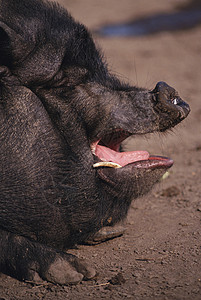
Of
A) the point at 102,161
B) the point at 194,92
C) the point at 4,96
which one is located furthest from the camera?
the point at 194,92

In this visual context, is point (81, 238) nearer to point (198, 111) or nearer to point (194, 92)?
point (198, 111)

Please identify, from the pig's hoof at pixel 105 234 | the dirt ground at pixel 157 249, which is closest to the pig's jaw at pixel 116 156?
the dirt ground at pixel 157 249

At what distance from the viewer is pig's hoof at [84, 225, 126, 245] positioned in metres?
3.18

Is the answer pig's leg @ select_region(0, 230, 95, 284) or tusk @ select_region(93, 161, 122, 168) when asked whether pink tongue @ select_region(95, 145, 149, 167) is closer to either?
tusk @ select_region(93, 161, 122, 168)

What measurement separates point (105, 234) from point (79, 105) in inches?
37.9

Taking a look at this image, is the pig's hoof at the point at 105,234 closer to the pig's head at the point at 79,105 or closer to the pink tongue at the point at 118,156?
the pig's head at the point at 79,105

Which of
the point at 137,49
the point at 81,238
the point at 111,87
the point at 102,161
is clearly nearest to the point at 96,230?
the point at 81,238

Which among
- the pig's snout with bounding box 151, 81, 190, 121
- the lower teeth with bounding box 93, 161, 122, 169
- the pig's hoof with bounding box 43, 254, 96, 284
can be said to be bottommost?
the pig's hoof with bounding box 43, 254, 96, 284

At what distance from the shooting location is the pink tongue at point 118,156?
2898 millimetres

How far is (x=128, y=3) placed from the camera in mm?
14172

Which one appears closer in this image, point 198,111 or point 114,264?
point 114,264

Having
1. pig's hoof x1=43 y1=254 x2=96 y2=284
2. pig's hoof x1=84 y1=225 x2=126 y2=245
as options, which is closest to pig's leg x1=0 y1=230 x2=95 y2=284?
pig's hoof x1=43 y1=254 x2=96 y2=284

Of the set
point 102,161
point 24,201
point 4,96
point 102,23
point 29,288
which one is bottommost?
point 29,288

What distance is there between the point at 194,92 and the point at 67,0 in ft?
28.7
